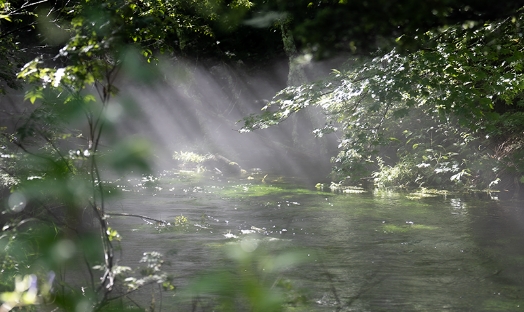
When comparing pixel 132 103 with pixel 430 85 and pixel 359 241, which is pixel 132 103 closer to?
pixel 430 85

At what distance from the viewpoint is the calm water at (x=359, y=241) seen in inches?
199

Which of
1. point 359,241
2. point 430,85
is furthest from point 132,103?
point 359,241

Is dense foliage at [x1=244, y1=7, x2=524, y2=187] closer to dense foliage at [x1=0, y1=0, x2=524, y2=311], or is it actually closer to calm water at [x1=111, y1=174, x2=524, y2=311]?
dense foliage at [x1=0, y1=0, x2=524, y2=311]

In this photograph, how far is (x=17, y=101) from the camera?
1385 centimetres

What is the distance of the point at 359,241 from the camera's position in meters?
7.29

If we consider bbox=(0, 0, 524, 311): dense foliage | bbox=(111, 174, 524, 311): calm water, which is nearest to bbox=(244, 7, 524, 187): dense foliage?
bbox=(0, 0, 524, 311): dense foliage

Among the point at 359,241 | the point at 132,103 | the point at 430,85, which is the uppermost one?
the point at 430,85

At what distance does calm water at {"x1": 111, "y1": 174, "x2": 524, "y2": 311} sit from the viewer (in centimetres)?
504

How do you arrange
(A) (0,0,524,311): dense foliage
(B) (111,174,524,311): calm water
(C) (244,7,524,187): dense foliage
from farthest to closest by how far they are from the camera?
1. (C) (244,7,524,187): dense foliage
2. (B) (111,174,524,311): calm water
3. (A) (0,0,524,311): dense foliage

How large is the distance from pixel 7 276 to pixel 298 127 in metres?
17.3

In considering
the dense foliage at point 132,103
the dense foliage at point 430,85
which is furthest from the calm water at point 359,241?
the dense foliage at point 430,85

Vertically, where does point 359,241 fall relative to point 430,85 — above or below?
below

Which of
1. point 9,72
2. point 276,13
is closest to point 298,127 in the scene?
point 9,72

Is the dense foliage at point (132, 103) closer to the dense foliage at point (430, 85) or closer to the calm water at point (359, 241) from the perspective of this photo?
the dense foliage at point (430, 85)
